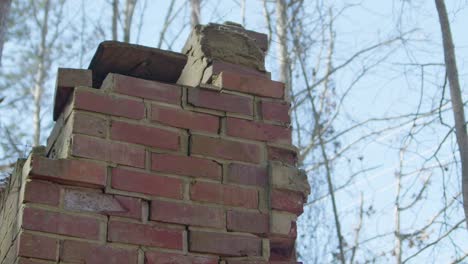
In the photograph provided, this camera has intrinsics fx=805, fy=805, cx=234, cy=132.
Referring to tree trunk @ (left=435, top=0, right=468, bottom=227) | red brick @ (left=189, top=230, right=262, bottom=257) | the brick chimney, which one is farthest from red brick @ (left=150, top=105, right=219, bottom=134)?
tree trunk @ (left=435, top=0, right=468, bottom=227)

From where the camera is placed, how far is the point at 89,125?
7.21ft

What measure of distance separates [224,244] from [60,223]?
1.46ft

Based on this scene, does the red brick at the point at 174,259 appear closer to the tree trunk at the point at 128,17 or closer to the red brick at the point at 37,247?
the red brick at the point at 37,247

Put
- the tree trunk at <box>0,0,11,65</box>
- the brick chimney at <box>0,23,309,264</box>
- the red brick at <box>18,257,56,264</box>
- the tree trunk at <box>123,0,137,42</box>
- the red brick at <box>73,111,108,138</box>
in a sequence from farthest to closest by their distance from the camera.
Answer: the tree trunk at <box>123,0,137,42</box> → the tree trunk at <box>0,0,11,65</box> → the red brick at <box>73,111,108,138</box> → the brick chimney at <box>0,23,309,264</box> → the red brick at <box>18,257,56,264</box>

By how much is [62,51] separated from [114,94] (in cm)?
1034

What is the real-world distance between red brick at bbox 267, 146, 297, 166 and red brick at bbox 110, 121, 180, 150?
290 mm

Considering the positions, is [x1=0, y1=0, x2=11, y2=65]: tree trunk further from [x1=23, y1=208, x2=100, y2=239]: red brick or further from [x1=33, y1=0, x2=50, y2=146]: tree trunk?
[x1=33, y1=0, x2=50, y2=146]: tree trunk

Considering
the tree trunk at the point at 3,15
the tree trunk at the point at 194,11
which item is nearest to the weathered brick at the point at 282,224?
the tree trunk at the point at 3,15

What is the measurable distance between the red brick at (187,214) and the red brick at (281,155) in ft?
0.86

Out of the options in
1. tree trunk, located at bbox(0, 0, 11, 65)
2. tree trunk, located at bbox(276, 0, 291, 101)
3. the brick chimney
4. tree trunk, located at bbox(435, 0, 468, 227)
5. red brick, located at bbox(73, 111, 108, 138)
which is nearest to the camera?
the brick chimney

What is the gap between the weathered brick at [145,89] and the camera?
2289 mm

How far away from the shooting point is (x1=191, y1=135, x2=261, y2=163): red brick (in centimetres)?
230

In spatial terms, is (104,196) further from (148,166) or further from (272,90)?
(272,90)

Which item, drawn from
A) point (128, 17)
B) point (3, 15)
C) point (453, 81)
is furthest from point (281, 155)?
point (128, 17)
